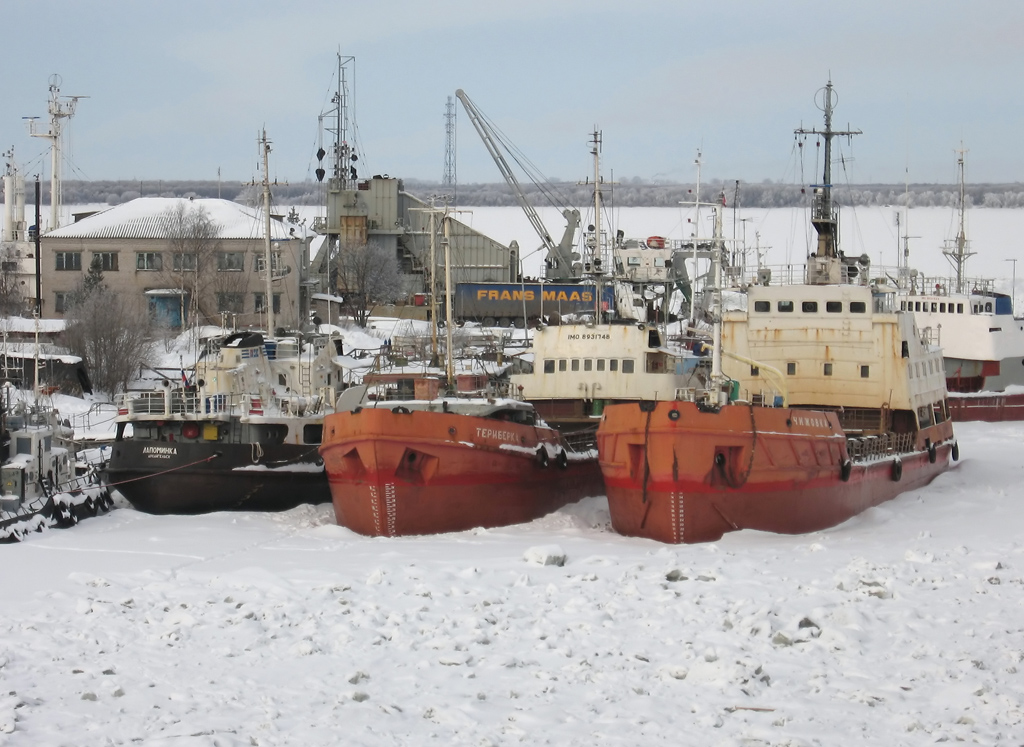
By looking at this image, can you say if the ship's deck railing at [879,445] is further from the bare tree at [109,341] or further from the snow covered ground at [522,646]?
the bare tree at [109,341]

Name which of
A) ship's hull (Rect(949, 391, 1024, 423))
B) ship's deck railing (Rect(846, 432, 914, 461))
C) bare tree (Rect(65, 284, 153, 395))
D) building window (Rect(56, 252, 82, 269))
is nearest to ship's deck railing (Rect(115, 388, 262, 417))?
ship's deck railing (Rect(846, 432, 914, 461))

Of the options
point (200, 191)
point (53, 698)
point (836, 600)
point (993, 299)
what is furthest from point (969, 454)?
point (200, 191)

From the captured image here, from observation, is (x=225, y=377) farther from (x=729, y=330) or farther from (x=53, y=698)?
(x=53, y=698)

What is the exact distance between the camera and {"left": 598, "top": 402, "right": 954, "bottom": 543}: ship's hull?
2336cm

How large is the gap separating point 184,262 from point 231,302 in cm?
321

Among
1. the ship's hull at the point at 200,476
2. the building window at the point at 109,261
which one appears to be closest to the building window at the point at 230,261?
the building window at the point at 109,261

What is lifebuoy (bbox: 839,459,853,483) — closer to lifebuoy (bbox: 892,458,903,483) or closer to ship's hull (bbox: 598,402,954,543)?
ship's hull (bbox: 598,402,954,543)

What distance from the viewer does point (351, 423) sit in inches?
997

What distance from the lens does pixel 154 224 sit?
6322cm

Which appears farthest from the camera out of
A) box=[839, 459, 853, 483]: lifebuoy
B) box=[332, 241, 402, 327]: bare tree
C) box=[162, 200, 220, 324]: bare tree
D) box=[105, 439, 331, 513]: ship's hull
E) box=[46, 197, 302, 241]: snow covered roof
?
box=[332, 241, 402, 327]: bare tree

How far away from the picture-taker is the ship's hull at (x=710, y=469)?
23.4m

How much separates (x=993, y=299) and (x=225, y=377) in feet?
122

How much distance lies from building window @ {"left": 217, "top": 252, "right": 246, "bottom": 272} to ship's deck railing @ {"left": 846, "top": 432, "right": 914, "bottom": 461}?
3730cm

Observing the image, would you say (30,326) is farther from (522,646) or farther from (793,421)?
(522,646)
